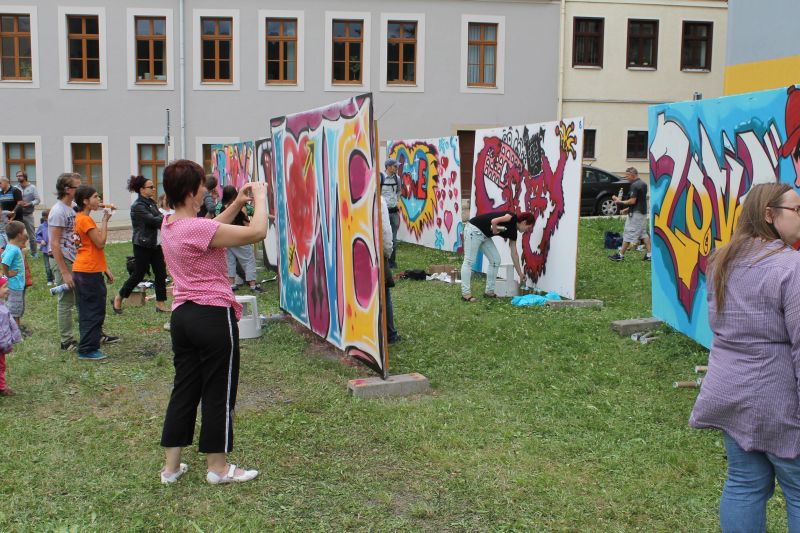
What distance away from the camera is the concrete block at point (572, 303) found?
35.1 feet

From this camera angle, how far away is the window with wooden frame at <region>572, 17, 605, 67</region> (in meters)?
30.2

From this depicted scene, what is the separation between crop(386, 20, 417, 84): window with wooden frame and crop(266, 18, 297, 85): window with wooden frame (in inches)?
126

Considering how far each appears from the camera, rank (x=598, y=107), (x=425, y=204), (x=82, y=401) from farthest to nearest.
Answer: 1. (x=598, y=107)
2. (x=425, y=204)
3. (x=82, y=401)

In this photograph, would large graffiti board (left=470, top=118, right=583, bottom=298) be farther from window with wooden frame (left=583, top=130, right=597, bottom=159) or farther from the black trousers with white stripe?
window with wooden frame (left=583, top=130, right=597, bottom=159)

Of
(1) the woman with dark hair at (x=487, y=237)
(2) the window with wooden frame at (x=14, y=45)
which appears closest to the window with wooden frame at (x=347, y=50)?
(2) the window with wooden frame at (x=14, y=45)

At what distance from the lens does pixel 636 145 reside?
3080 centimetres

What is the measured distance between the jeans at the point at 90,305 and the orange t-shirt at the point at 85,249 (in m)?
0.06

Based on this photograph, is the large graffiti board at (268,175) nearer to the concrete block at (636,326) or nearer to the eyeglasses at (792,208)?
the concrete block at (636,326)

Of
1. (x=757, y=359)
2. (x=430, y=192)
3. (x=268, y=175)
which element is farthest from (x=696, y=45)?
(x=757, y=359)

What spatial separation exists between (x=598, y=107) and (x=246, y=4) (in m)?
12.8

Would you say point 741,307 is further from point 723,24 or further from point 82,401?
point 723,24

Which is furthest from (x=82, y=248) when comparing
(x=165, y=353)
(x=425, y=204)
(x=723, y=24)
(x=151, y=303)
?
(x=723, y=24)

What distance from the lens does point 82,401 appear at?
680 centimetres

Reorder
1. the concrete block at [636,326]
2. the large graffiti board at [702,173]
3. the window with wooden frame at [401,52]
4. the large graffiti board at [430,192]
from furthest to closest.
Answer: the window with wooden frame at [401,52] < the large graffiti board at [430,192] < the concrete block at [636,326] < the large graffiti board at [702,173]
